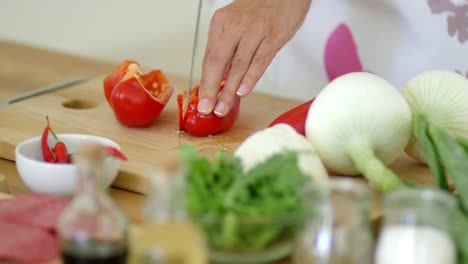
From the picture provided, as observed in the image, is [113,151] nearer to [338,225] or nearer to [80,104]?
[338,225]

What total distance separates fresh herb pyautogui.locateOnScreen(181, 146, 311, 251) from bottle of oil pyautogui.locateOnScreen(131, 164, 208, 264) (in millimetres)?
77

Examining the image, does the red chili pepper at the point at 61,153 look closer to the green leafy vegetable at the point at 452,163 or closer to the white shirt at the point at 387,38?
the green leafy vegetable at the point at 452,163

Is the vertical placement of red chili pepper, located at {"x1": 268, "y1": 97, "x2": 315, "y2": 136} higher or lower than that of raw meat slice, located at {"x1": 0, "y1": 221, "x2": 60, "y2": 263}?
lower

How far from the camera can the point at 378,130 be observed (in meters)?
1.19

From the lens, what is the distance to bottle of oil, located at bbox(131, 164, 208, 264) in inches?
29.5

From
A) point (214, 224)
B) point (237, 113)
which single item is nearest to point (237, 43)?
point (237, 113)

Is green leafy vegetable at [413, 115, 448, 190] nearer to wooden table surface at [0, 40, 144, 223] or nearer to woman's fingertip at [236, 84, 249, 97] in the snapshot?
woman's fingertip at [236, 84, 249, 97]

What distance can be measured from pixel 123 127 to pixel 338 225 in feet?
2.31

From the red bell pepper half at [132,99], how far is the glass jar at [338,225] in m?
0.65

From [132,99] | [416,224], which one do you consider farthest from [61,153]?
[416,224]

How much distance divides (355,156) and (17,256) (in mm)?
495

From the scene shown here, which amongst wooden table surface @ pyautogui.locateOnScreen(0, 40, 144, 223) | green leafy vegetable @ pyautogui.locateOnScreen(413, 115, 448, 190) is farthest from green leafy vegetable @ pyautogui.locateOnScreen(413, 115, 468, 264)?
wooden table surface @ pyautogui.locateOnScreen(0, 40, 144, 223)

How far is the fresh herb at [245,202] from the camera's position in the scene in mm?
864

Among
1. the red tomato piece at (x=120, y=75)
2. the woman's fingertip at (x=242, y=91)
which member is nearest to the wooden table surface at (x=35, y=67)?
the red tomato piece at (x=120, y=75)
